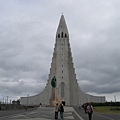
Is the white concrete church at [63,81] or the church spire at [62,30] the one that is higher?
the church spire at [62,30]

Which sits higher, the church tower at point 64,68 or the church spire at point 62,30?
the church spire at point 62,30

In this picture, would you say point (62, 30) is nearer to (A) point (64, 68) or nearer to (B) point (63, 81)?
(A) point (64, 68)

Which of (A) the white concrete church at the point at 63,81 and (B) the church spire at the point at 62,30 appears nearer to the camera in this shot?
(A) the white concrete church at the point at 63,81

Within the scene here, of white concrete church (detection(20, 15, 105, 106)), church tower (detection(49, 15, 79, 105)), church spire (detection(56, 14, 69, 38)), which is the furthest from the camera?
church spire (detection(56, 14, 69, 38))

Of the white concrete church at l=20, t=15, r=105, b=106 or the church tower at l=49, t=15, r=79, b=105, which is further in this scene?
the church tower at l=49, t=15, r=79, b=105

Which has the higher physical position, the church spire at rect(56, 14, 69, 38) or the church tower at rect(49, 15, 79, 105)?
the church spire at rect(56, 14, 69, 38)

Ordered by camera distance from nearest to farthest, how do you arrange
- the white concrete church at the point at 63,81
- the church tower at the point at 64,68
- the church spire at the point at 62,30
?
the white concrete church at the point at 63,81 → the church tower at the point at 64,68 → the church spire at the point at 62,30

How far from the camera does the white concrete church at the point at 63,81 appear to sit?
291 ft

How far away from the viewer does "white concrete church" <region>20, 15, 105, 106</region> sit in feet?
291

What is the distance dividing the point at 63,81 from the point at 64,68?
5595mm

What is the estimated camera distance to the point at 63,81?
90.7 metres

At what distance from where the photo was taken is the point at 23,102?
89625 mm

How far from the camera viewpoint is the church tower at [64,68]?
295ft

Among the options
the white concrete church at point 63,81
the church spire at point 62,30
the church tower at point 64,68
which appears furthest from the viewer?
the church spire at point 62,30
